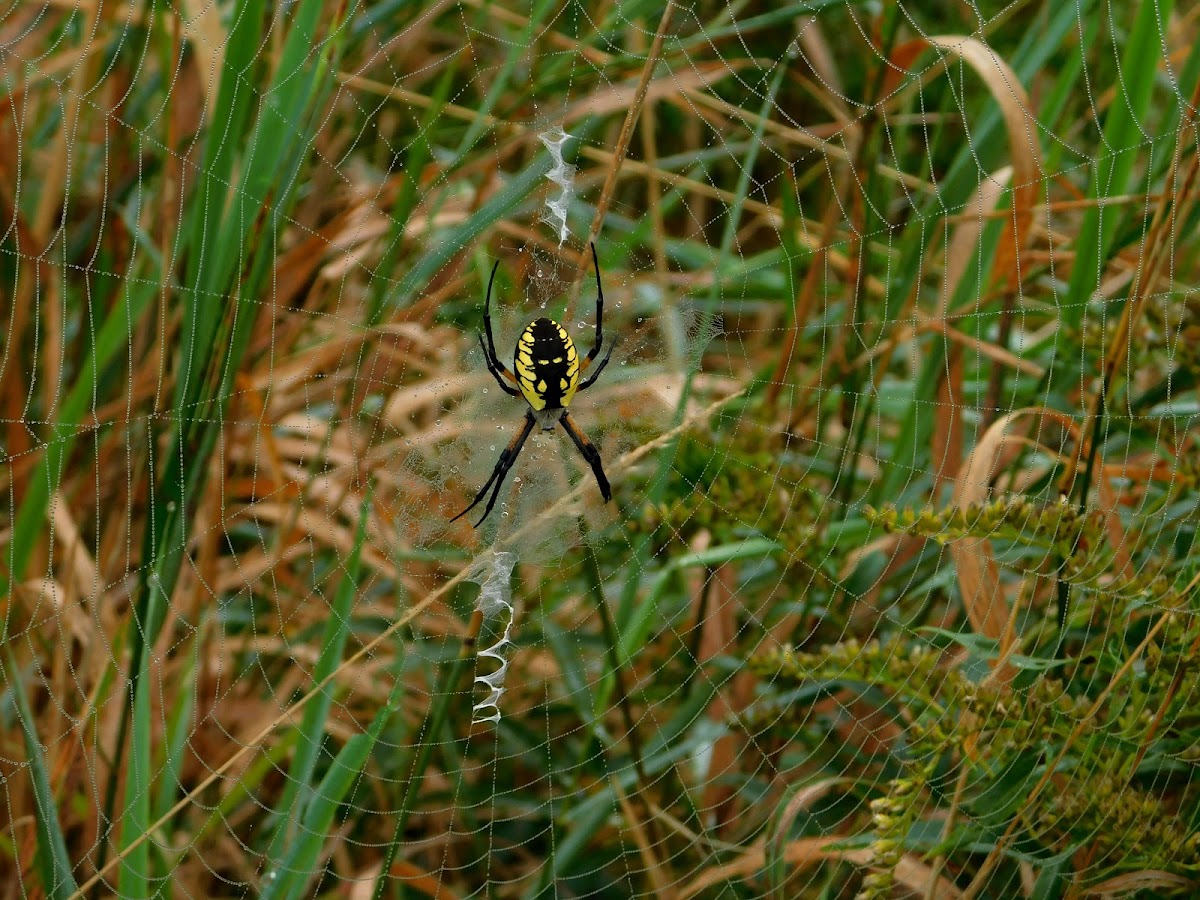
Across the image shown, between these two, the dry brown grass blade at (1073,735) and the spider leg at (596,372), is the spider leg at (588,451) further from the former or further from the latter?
the dry brown grass blade at (1073,735)

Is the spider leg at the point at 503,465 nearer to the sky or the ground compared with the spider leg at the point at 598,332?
nearer to the ground

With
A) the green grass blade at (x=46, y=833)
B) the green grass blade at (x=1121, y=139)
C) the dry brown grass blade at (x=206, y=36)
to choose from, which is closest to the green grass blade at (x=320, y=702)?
the green grass blade at (x=46, y=833)

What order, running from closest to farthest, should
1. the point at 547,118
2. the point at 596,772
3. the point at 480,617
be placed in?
the point at 480,617
the point at 596,772
the point at 547,118

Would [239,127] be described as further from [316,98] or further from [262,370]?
[262,370]

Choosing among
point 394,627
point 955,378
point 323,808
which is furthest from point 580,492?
point 955,378

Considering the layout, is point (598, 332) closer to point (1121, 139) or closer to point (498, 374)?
point (498, 374)

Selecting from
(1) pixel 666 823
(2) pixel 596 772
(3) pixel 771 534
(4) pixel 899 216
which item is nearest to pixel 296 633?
(2) pixel 596 772
